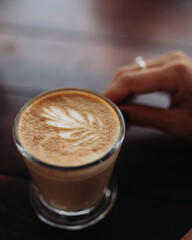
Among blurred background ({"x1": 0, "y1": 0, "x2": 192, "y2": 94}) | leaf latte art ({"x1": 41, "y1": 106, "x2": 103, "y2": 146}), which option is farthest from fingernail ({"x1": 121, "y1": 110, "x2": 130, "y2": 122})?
blurred background ({"x1": 0, "y1": 0, "x2": 192, "y2": 94})

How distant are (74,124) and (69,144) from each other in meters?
0.06

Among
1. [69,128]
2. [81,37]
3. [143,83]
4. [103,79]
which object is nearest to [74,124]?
[69,128]

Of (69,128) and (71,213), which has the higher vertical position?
(69,128)

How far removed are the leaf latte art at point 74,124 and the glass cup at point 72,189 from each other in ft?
0.19

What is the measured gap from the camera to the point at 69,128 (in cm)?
69

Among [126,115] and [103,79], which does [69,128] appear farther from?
[103,79]

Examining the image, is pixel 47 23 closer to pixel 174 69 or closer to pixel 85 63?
pixel 85 63

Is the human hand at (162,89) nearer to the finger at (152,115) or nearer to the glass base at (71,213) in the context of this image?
the finger at (152,115)

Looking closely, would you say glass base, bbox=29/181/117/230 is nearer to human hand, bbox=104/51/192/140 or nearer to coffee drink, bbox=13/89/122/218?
coffee drink, bbox=13/89/122/218

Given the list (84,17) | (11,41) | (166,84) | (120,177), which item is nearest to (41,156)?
(120,177)

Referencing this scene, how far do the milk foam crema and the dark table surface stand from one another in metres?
0.19

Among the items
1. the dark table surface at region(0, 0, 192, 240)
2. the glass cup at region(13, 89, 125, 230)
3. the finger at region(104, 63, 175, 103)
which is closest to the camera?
the glass cup at region(13, 89, 125, 230)

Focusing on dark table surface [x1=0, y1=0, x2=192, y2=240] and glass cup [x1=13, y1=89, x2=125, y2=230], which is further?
dark table surface [x1=0, y1=0, x2=192, y2=240]

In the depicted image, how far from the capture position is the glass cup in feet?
2.00
